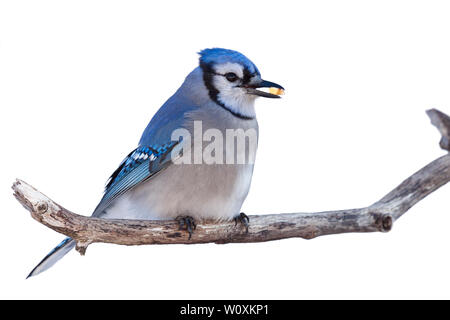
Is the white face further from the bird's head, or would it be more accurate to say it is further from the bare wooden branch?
the bare wooden branch

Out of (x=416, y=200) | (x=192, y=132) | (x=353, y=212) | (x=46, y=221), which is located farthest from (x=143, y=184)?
(x=416, y=200)

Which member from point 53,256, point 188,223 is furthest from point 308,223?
point 53,256

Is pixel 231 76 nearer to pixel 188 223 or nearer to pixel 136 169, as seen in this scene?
pixel 136 169

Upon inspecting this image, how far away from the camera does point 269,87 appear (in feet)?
9.34

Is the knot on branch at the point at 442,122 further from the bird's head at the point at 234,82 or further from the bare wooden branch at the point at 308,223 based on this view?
the bird's head at the point at 234,82

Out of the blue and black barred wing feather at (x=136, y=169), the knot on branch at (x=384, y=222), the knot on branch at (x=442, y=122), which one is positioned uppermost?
the knot on branch at (x=442, y=122)

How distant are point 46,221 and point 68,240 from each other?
0.46 metres

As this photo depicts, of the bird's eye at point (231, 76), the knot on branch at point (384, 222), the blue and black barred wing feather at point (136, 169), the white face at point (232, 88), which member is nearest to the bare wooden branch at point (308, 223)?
the knot on branch at point (384, 222)

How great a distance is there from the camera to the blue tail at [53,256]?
2756 mm

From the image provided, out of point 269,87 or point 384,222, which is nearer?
point 384,222

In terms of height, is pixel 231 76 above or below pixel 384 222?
above

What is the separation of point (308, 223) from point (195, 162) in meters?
0.64

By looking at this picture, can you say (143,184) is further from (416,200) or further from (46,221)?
(416,200)

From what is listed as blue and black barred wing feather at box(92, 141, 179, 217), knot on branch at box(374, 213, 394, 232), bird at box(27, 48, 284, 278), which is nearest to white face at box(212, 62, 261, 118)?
bird at box(27, 48, 284, 278)
